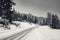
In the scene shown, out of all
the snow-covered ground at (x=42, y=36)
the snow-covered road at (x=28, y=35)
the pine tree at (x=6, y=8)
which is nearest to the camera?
the snow-covered road at (x=28, y=35)

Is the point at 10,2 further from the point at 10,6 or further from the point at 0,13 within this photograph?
the point at 0,13

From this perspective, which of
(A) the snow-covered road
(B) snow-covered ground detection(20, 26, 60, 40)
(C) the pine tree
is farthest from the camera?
(C) the pine tree

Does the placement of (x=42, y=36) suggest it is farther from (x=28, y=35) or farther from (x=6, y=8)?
(x=6, y=8)

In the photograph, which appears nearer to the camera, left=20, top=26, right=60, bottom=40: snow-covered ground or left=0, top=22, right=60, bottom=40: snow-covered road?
left=0, top=22, right=60, bottom=40: snow-covered road

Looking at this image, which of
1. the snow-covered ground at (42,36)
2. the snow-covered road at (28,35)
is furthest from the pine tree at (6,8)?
the snow-covered ground at (42,36)

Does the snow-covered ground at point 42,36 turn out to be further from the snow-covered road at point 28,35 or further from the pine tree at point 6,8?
the pine tree at point 6,8

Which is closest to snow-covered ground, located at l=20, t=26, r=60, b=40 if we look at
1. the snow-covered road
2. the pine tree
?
the snow-covered road

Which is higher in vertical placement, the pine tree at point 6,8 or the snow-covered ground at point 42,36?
the pine tree at point 6,8

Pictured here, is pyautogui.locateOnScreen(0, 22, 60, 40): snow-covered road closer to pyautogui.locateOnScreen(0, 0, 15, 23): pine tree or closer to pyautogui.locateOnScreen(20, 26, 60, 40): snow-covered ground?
pyautogui.locateOnScreen(20, 26, 60, 40): snow-covered ground

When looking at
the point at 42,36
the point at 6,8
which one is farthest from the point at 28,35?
the point at 6,8

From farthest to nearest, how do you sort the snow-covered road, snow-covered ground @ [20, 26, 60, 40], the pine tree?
the pine tree < snow-covered ground @ [20, 26, 60, 40] < the snow-covered road

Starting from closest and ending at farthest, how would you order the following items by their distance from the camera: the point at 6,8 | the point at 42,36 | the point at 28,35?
the point at 42,36 → the point at 28,35 → the point at 6,8

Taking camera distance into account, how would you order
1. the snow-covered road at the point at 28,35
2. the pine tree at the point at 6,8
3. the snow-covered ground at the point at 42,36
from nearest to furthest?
1. the snow-covered road at the point at 28,35
2. the snow-covered ground at the point at 42,36
3. the pine tree at the point at 6,8

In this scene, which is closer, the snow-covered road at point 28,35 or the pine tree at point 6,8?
the snow-covered road at point 28,35
